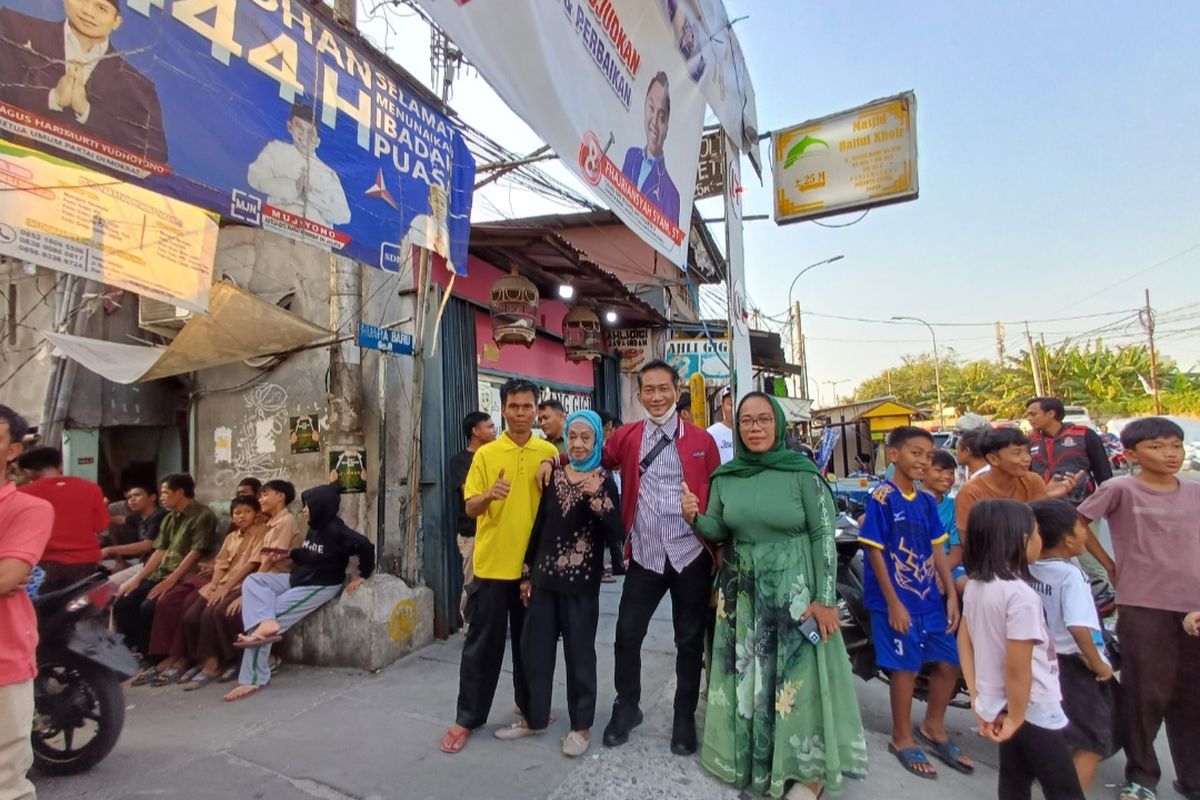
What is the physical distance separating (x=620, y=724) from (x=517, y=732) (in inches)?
21.3

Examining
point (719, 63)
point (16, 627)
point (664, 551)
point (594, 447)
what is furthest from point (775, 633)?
point (719, 63)

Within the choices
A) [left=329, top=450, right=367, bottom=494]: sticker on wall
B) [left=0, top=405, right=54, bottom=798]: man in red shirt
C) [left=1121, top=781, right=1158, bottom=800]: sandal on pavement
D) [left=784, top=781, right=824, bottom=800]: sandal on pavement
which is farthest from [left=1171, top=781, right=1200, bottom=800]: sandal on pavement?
[left=329, top=450, right=367, bottom=494]: sticker on wall

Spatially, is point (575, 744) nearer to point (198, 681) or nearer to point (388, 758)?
point (388, 758)

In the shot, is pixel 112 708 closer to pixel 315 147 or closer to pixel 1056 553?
pixel 315 147

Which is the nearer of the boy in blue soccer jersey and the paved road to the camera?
the paved road

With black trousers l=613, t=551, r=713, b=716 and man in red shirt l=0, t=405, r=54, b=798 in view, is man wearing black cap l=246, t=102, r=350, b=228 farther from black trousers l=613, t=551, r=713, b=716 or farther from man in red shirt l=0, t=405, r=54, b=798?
black trousers l=613, t=551, r=713, b=716

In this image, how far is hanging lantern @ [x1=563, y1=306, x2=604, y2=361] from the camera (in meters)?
7.17

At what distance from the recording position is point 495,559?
3070mm

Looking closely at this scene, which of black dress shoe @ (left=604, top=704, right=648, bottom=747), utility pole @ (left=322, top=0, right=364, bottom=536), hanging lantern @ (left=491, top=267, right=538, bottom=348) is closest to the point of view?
black dress shoe @ (left=604, top=704, right=648, bottom=747)

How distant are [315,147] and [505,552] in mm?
2119

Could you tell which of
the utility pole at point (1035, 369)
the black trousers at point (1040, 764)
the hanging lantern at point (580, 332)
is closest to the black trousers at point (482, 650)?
the black trousers at point (1040, 764)

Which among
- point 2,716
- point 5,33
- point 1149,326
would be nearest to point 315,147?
point 5,33

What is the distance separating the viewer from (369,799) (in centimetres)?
261

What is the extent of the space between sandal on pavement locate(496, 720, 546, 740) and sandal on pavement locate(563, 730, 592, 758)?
0.21 metres
